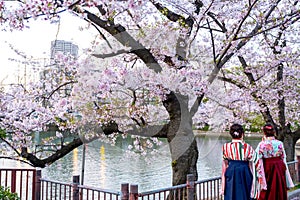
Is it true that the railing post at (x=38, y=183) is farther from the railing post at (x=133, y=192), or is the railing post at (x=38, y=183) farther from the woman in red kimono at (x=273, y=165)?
the woman in red kimono at (x=273, y=165)

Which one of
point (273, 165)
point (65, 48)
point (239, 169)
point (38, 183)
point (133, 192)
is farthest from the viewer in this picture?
point (65, 48)

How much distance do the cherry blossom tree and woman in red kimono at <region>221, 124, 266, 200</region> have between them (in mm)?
1457

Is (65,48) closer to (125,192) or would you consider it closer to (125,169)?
(125,192)

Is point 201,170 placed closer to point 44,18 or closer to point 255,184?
point 255,184

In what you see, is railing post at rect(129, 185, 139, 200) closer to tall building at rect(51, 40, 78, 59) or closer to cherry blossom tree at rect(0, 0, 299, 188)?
cherry blossom tree at rect(0, 0, 299, 188)

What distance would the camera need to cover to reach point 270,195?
514 cm

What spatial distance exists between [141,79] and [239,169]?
7.42 feet

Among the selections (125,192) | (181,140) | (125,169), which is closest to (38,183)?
(125,192)

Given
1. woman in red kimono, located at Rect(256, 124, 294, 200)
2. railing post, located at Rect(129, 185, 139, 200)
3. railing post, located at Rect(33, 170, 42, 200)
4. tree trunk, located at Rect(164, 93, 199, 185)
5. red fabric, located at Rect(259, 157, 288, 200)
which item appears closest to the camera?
railing post, located at Rect(129, 185, 139, 200)

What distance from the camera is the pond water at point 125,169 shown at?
39.4ft

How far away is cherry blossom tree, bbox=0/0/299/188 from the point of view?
19.0 feet

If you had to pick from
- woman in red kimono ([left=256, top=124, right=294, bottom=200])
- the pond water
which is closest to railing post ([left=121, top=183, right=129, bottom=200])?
woman in red kimono ([left=256, top=124, right=294, bottom=200])

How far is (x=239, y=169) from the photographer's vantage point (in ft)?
14.8

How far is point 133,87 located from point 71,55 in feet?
4.79
